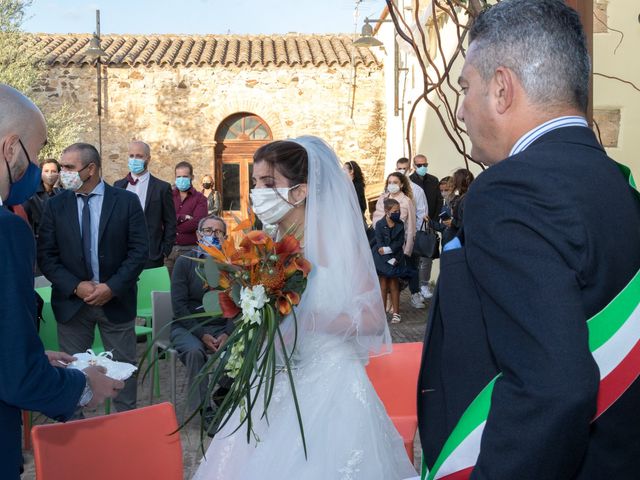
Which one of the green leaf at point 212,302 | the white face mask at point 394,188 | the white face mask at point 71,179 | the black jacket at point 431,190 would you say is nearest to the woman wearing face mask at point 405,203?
the white face mask at point 394,188

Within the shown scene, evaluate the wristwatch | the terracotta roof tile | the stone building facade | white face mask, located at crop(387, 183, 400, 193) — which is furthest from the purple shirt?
the terracotta roof tile

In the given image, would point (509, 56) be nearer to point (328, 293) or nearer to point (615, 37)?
point (328, 293)

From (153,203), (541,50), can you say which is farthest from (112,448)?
(153,203)

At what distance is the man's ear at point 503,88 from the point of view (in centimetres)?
132

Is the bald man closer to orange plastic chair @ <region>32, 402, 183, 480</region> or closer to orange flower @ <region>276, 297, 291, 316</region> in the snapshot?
orange plastic chair @ <region>32, 402, 183, 480</region>

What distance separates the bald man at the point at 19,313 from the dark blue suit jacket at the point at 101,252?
2846mm

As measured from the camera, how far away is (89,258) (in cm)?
505

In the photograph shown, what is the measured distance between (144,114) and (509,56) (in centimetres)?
1788

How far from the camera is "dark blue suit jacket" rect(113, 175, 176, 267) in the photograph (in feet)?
24.9

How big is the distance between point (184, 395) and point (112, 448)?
3683mm

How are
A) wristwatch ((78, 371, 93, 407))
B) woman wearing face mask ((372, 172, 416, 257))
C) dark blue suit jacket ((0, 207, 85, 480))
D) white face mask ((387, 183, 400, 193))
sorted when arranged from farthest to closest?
white face mask ((387, 183, 400, 193)) → woman wearing face mask ((372, 172, 416, 257)) → wristwatch ((78, 371, 93, 407)) → dark blue suit jacket ((0, 207, 85, 480))

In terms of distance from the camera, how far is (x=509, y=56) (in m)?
1.32

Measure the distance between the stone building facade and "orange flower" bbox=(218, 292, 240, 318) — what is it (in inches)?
621

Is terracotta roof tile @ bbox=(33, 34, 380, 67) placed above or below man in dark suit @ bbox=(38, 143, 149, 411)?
above
